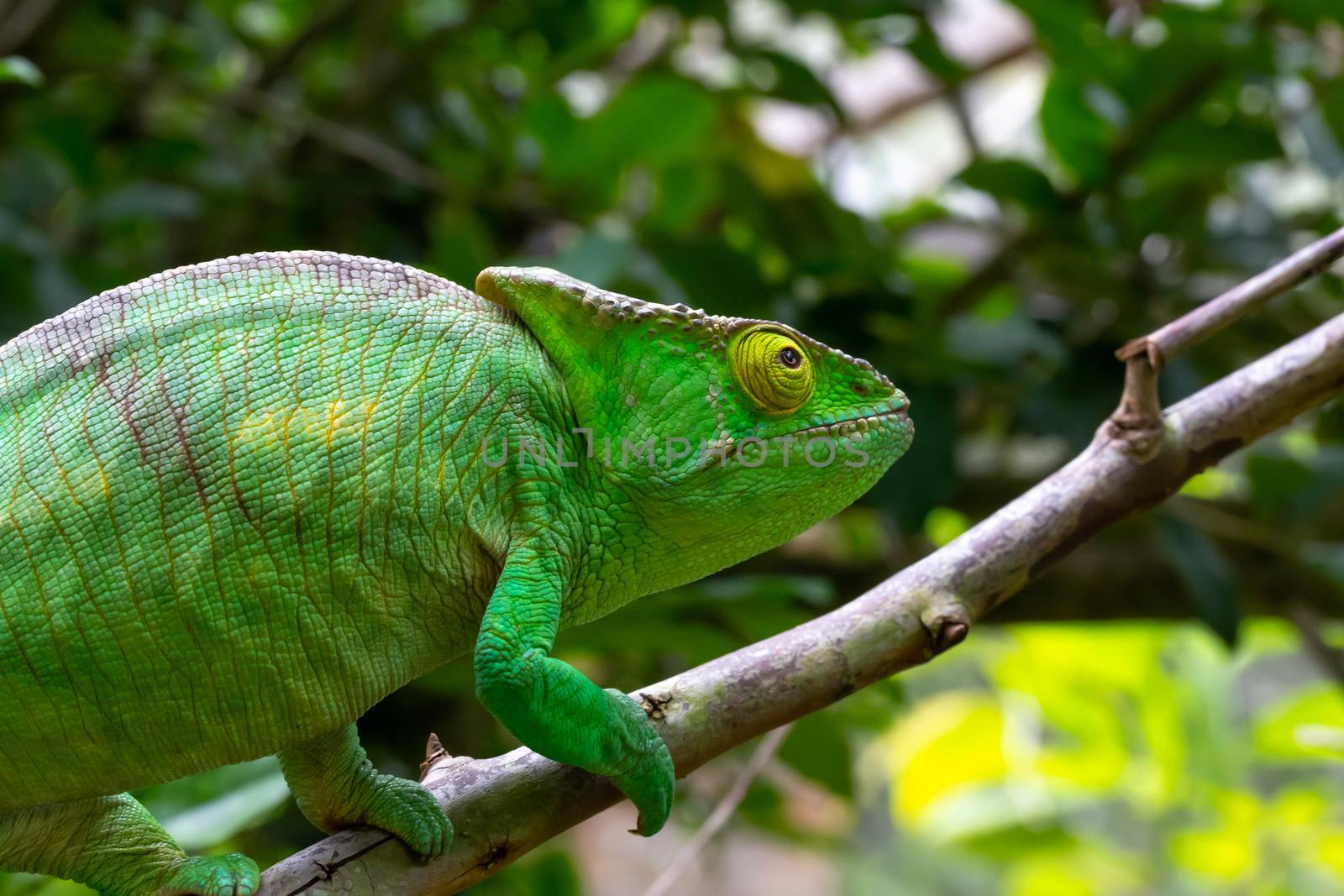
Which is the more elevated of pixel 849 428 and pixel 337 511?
pixel 337 511

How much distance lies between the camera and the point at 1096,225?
2.90m

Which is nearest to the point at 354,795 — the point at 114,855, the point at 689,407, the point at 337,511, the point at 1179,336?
the point at 114,855

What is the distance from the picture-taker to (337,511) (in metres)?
1.18

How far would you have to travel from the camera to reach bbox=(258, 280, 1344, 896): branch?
4.38ft

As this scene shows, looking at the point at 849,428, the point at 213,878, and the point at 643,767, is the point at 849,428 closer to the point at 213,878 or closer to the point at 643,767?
the point at 643,767

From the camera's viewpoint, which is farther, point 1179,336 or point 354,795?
point 1179,336

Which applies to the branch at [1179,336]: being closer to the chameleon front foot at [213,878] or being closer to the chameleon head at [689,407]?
the chameleon head at [689,407]

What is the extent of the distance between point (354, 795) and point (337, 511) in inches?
15.4

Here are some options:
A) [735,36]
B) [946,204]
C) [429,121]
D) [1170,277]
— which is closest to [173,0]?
[429,121]

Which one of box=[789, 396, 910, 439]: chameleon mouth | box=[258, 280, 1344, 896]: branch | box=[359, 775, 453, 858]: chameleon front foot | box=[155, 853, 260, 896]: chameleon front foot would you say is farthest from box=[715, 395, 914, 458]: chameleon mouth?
box=[155, 853, 260, 896]: chameleon front foot

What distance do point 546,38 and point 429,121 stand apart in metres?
0.40

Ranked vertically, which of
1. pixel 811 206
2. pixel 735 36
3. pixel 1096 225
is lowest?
pixel 1096 225

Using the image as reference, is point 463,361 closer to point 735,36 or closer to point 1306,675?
point 735,36

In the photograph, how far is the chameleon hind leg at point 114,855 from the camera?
132cm
